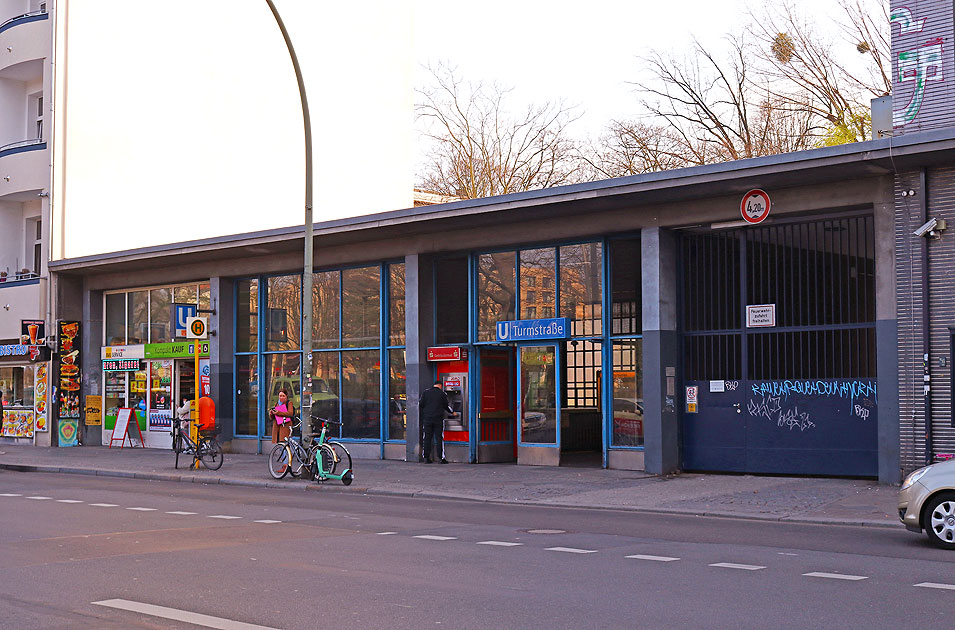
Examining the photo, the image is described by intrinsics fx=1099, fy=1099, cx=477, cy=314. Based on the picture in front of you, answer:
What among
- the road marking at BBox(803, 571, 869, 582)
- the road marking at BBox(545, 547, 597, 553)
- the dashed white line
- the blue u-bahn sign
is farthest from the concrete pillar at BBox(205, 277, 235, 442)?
the road marking at BBox(803, 571, 869, 582)

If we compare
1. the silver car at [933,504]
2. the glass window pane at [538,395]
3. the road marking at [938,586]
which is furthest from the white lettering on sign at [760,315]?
the road marking at [938,586]

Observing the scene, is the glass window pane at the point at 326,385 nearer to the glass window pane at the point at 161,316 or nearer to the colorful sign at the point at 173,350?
the colorful sign at the point at 173,350

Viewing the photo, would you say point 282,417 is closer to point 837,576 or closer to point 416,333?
point 416,333

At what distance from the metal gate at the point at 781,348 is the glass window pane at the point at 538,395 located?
9.70 ft

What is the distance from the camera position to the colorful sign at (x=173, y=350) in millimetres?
28703

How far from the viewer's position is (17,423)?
33.4 m

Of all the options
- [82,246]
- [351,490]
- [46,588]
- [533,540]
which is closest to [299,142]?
[82,246]

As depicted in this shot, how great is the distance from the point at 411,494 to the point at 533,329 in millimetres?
5231

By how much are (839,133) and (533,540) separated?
2501 centimetres

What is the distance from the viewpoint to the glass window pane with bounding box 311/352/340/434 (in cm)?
2606

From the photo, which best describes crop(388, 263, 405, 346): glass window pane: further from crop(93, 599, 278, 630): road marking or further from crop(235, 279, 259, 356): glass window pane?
crop(93, 599, 278, 630): road marking

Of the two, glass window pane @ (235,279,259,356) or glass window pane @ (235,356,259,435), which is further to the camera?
glass window pane @ (235,279,259,356)

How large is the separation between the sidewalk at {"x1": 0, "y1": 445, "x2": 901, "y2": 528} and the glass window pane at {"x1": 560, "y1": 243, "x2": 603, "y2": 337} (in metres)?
2.85

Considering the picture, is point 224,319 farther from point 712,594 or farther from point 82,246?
point 712,594
